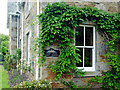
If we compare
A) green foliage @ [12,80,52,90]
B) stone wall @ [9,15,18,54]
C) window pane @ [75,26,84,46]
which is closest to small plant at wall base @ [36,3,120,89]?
window pane @ [75,26,84,46]

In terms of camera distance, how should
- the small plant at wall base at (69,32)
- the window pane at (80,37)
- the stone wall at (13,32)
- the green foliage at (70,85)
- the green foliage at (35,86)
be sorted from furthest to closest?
the stone wall at (13,32), the window pane at (80,37), the green foliage at (70,85), the small plant at wall base at (69,32), the green foliage at (35,86)

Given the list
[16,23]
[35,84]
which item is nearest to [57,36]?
[35,84]

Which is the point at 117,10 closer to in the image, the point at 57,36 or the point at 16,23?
the point at 57,36

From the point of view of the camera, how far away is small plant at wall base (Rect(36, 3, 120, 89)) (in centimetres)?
489

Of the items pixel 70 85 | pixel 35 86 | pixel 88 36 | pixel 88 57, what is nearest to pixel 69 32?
pixel 88 36

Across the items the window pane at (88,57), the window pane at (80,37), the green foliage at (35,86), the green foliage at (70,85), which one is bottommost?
the green foliage at (70,85)

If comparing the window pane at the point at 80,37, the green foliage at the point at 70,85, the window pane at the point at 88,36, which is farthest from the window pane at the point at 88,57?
the green foliage at the point at 70,85

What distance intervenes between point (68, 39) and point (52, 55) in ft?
2.53

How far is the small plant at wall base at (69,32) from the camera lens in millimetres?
4891

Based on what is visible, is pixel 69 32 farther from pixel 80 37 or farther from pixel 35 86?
pixel 35 86

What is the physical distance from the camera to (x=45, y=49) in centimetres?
501

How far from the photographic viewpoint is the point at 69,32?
5.05m

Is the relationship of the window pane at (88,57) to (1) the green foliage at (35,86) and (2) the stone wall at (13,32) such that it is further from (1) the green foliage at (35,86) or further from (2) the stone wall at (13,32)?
(2) the stone wall at (13,32)

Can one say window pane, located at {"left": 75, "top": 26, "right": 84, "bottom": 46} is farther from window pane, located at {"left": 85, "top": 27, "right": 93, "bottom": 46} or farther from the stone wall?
the stone wall
